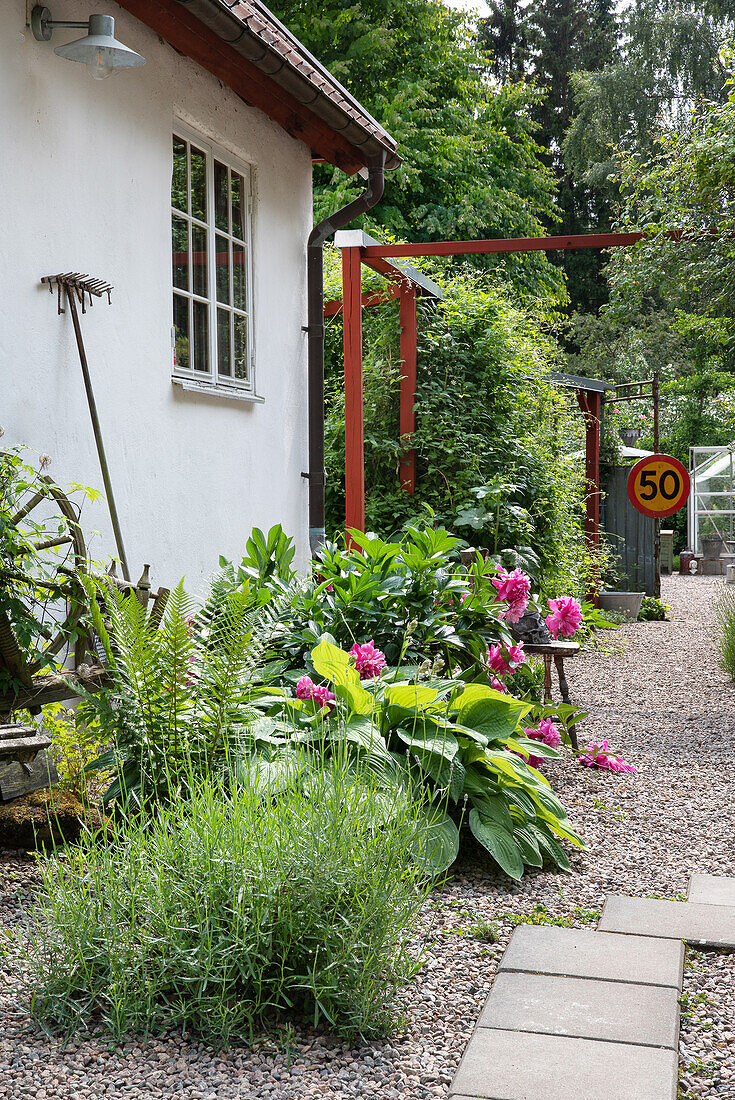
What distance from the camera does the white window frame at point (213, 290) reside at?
5052mm

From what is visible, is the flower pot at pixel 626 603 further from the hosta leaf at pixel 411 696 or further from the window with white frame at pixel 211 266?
the hosta leaf at pixel 411 696

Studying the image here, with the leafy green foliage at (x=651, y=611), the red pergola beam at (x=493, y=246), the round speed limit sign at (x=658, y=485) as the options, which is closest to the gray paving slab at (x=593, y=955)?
the red pergola beam at (x=493, y=246)

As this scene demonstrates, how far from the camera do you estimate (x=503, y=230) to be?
62.2ft

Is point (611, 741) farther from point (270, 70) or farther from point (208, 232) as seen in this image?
point (270, 70)

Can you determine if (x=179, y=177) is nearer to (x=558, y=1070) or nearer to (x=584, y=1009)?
(x=584, y=1009)

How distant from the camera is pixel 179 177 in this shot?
5.14 metres

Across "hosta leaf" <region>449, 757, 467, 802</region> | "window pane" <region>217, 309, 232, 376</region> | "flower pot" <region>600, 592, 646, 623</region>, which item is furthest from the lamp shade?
"flower pot" <region>600, 592, 646, 623</region>

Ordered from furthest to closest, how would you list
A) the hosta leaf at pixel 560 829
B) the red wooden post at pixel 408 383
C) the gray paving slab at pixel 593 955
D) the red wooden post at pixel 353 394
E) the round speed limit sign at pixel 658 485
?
the round speed limit sign at pixel 658 485 < the red wooden post at pixel 408 383 < the red wooden post at pixel 353 394 < the hosta leaf at pixel 560 829 < the gray paving slab at pixel 593 955

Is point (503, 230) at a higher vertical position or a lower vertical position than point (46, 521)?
higher

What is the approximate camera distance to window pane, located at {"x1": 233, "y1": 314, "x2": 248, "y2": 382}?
578cm

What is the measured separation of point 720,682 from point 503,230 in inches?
528

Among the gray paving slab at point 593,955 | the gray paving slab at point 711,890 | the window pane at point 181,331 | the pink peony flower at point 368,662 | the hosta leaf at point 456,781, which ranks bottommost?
the gray paving slab at point 711,890

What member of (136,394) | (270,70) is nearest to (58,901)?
(136,394)

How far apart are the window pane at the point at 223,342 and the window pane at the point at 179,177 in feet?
2.11
